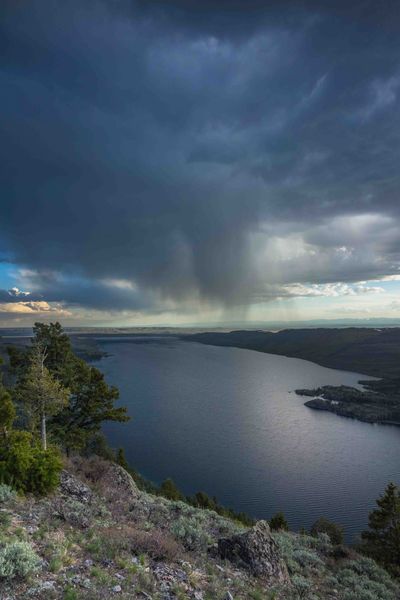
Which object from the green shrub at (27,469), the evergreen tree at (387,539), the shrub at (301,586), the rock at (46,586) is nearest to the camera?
the rock at (46,586)

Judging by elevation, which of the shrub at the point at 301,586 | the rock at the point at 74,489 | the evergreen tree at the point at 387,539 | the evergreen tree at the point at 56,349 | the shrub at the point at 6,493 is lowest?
the evergreen tree at the point at 387,539

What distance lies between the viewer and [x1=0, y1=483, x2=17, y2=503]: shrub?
595 inches

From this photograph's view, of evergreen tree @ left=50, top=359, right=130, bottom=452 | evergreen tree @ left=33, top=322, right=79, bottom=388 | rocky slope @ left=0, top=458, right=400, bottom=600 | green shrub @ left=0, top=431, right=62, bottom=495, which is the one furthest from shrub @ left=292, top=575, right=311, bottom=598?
evergreen tree @ left=33, top=322, right=79, bottom=388

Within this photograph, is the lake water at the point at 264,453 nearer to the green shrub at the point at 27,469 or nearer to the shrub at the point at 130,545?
the green shrub at the point at 27,469

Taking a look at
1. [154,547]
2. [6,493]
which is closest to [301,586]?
[154,547]

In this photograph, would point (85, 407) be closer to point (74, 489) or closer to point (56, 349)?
point (56, 349)

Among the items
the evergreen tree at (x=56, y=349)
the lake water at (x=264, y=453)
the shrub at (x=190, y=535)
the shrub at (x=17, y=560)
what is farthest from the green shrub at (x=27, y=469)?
the lake water at (x=264, y=453)

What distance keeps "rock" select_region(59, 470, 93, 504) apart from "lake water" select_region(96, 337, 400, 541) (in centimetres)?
5253

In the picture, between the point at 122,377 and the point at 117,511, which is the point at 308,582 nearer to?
the point at 117,511

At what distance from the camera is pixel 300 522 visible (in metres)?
62.0

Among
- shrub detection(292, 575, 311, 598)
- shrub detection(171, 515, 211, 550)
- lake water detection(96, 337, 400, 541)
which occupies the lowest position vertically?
lake water detection(96, 337, 400, 541)

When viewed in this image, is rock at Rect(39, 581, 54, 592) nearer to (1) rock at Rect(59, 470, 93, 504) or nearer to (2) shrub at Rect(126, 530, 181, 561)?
(2) shrub at Rect(126, 530, 181, 561)

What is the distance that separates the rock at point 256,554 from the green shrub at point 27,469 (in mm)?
8637

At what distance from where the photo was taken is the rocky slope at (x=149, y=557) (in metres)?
10.3
